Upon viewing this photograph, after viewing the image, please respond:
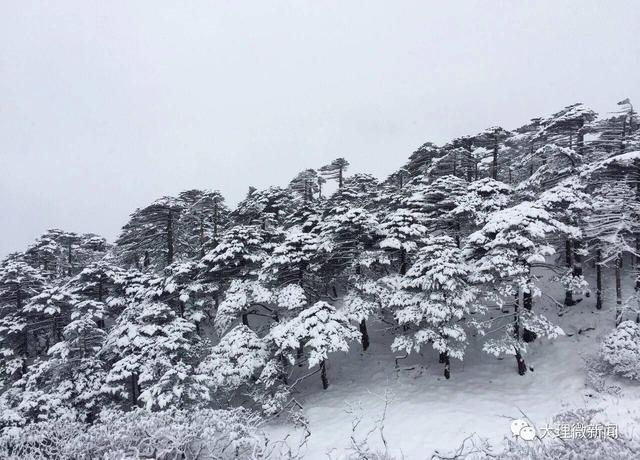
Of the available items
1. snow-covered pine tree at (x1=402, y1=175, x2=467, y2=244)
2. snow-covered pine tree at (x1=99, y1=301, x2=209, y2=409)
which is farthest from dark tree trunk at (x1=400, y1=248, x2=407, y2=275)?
snow-covered pine tree at (x1=99, y1=301, x2=209, y2=409)

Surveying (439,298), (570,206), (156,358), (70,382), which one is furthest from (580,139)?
(70,382)

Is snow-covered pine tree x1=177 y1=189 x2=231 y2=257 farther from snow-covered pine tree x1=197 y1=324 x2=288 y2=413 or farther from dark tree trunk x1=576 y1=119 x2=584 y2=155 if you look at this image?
dark tree trunk x1=576 y1=119 x2=584 y2=155

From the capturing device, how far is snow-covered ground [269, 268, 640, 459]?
14.3 metres

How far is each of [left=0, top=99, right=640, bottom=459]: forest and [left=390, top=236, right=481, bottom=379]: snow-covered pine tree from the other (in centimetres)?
10

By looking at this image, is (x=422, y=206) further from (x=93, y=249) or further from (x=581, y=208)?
(x=93, y=249)

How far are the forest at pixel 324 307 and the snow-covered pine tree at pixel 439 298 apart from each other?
0.10 m

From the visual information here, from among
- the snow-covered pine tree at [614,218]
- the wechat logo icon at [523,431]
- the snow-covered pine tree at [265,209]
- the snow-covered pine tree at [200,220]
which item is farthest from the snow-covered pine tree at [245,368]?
the snow-covered pine tree at [614,218]

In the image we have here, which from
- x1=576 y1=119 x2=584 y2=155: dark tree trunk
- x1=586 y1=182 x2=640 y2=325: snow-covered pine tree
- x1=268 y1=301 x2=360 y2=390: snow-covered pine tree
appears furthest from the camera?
x1=576 y1=119 x2=584 y2=155: dark tree trunk

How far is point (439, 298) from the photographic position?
57.5 ft

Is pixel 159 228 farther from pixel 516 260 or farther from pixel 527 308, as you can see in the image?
pixel 527 308

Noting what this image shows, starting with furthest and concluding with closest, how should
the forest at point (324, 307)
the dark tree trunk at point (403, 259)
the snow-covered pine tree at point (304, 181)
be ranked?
the snow-covered pine tree at point (304, 181) < the dark tree trunk at point (403, 259) < the forest at point (324, 307)

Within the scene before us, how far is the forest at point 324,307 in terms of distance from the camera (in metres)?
16.5

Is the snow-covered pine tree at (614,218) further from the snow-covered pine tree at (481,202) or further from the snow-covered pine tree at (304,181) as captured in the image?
the snow-covered pine tree at (304,181)

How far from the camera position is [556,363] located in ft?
59.0
